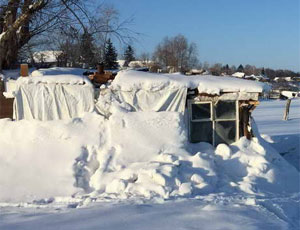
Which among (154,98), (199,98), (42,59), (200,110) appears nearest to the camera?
(154,98)

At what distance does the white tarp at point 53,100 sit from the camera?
9741 mm

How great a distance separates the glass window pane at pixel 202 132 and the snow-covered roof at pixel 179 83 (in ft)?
2.97

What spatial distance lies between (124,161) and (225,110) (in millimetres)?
3149

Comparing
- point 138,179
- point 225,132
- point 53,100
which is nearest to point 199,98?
point 225,132

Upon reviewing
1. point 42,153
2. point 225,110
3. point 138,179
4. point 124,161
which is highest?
point 225,110

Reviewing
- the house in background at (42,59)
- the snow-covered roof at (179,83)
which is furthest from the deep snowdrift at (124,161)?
the house in background at (42,59)

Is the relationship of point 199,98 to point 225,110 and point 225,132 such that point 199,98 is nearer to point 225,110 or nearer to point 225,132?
point 225,110

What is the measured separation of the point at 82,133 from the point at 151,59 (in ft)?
194

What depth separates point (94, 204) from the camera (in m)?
6.80

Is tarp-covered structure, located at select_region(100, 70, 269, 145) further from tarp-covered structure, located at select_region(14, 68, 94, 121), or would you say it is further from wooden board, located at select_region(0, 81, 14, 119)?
wooden board, located at select_region(0, 81, 14, 119)

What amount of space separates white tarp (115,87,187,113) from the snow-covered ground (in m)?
0.26

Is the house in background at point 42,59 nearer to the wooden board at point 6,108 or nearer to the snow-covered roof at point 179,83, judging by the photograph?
the wooden board at point 6,108

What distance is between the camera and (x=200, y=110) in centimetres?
1016

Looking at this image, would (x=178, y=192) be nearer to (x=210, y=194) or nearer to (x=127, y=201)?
(x=210, y=194)
